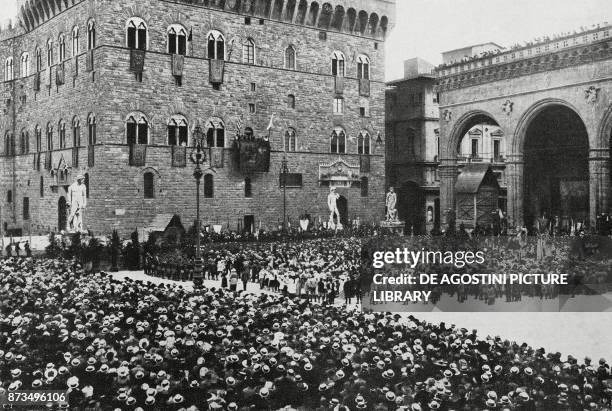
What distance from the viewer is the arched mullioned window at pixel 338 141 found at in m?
44.9

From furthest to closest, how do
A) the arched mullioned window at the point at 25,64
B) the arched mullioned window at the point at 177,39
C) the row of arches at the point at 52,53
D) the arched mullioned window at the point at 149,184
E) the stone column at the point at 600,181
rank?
the arched mullioned window at the point at 25,64, the arched mullioned window at the point at 177,39, the arched mullioned window at the point at 149,184, the row of arches at the point at 52,53, the stone column at the point at 600,181

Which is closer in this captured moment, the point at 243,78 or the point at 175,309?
the point at 175,309

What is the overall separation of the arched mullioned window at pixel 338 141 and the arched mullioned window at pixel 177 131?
37.1ft

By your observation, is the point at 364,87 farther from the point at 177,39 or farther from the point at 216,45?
the point at 177,39

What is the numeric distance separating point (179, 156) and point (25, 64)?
14628mm

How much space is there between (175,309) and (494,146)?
47.7 meters

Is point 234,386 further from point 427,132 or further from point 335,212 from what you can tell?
point 427,132

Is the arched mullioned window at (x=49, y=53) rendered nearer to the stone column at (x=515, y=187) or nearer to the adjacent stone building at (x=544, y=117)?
the adjacent stone building at (x=544, y=117)

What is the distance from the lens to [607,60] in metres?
32.5

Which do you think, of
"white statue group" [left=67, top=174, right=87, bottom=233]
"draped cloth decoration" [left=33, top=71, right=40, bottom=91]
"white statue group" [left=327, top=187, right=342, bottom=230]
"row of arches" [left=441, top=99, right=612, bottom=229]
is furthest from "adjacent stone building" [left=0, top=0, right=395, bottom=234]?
"row of arches" [left=441, top=99, right=612, bottom=229]

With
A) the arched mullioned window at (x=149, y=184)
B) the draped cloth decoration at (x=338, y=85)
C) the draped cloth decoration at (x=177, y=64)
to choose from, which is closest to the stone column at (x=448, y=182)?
the draped cloth decoration at (x=338, y=85)

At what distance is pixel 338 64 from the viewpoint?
148ft

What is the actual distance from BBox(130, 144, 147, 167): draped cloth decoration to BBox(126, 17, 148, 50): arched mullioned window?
568cm

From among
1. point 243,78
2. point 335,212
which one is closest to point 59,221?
point 243,78
